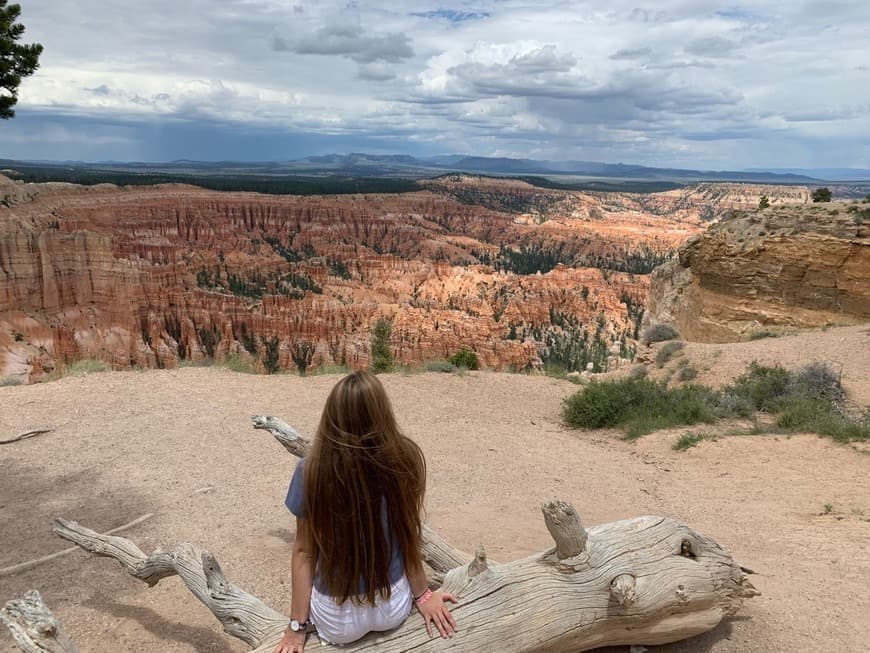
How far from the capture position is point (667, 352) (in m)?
13.5

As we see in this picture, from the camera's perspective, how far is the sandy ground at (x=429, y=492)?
13.3 ft

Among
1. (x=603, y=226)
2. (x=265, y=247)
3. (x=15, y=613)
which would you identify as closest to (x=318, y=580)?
(x=15, y=613)

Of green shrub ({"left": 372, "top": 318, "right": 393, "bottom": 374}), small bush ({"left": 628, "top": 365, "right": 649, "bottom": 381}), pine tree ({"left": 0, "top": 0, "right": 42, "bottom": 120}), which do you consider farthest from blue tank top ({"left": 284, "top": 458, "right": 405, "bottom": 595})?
small bush ({"left": 628, "top": 365, "right": 649, "bottom": 381})

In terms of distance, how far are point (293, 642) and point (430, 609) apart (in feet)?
1.95

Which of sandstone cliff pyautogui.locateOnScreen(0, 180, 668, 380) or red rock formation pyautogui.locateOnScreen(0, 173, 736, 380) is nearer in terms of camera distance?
sandstone cliff pyautogui.locateOnScreen(0, 180, 668, 380)

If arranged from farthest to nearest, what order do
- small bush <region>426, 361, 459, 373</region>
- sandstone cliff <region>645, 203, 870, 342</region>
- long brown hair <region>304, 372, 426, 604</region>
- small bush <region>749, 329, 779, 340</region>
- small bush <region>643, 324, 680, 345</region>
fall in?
small bush <region>643, 324, 680, 345</region> → sandstone cliff <region>645, 203, 870, 342</region> → small bush <region>749, 329, 779, 340</region> → small bush <region>426, 361, 459, 373</region> → long brown hair <region>304, 372, 426, 604</region>

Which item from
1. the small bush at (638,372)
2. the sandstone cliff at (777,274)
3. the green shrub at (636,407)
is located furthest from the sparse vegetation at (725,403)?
the sandstone cliff at (777,274)

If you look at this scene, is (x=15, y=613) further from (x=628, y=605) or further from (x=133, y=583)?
(x=628, y=605)

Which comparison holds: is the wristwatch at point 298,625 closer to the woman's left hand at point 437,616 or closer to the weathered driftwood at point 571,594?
the weathered driftwood at point 571,594

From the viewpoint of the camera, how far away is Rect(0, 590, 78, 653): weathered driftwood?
2580 mm

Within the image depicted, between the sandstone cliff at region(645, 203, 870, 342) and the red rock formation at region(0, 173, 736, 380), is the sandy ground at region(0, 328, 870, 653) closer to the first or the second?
the sandstone cliff at region(645, 203, 870, 342)

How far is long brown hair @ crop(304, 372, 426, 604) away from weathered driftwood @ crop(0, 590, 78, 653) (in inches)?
48.1

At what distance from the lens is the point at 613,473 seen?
25.6 feet

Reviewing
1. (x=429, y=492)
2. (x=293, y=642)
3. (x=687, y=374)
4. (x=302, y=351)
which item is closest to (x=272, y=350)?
(x=302, y=351)
